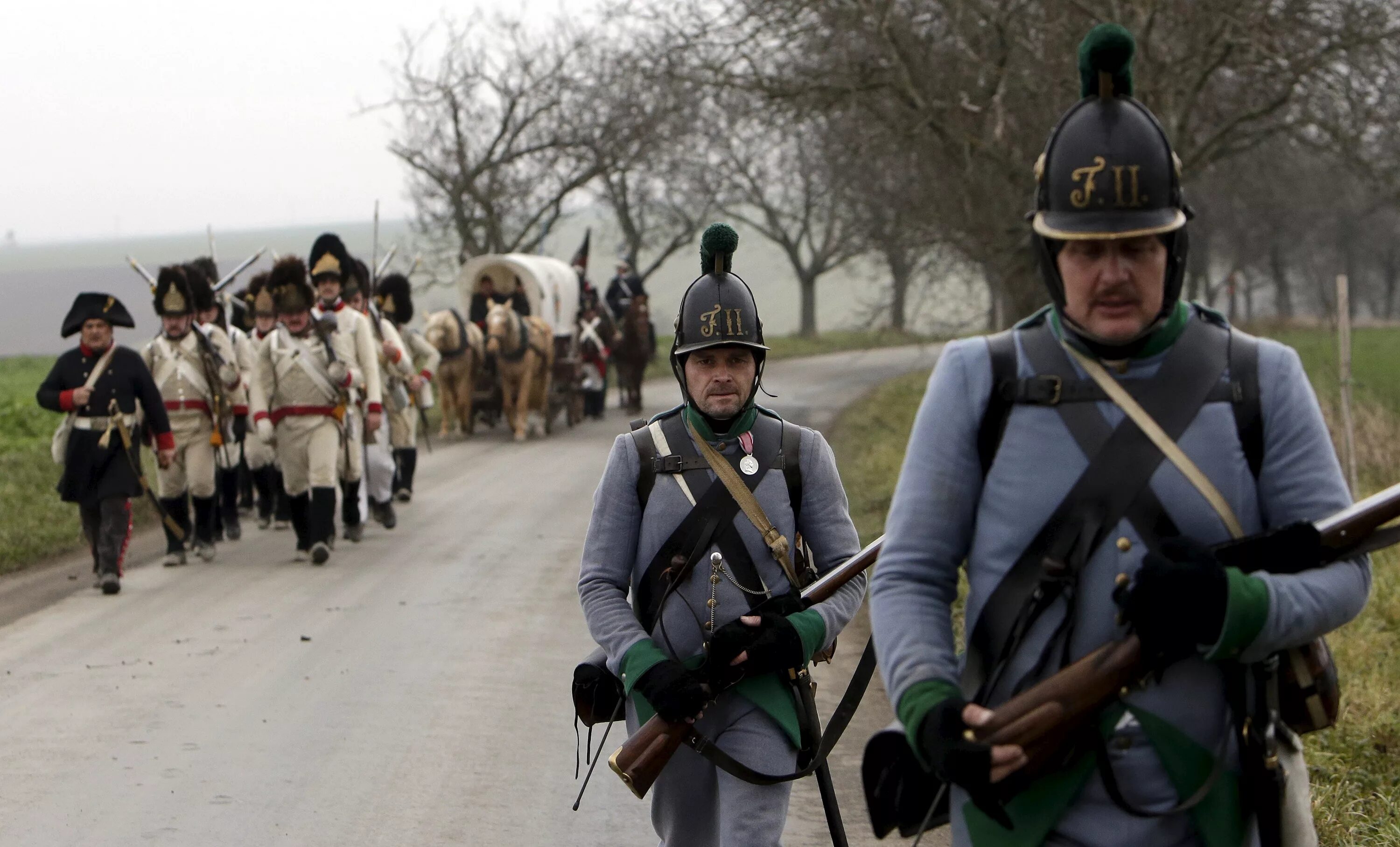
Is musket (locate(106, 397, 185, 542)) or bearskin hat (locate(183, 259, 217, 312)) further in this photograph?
bearskin hat (locate(183, 259, 217, 312))

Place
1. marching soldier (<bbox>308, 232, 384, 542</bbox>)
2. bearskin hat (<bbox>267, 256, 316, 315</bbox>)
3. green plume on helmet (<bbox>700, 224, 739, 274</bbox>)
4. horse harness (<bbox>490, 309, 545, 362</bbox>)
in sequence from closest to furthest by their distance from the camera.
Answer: green plume on helmet (<bbox>700, 224, 739, 274</bbox>)
bearskin hat (<bbox>267, 256, 316, 315</bbox>)
marching soldier (<bbox>308, 232, 384, 542</bbox>)
horse harness (<bbox>490, 309, 545, 362</bbox>)

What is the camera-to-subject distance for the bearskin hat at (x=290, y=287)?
11.9 m

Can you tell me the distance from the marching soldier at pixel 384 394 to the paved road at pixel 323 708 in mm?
787

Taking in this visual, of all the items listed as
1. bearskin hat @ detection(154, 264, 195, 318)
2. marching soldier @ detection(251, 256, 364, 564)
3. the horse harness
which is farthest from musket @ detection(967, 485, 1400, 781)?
the horse harness

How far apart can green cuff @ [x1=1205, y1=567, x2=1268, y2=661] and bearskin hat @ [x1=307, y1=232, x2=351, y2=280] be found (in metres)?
11.1

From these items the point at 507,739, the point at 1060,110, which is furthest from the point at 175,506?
the point at 1060,110

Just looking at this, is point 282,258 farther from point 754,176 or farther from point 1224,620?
point 754,176

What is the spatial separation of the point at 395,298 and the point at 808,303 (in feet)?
137

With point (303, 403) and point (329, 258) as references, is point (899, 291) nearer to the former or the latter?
point (329, 258)

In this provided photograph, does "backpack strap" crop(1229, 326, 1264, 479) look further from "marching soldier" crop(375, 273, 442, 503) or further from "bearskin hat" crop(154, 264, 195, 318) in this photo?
"marching soldier" crop(375, 273, 442, 503)

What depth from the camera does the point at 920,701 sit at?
2576mm

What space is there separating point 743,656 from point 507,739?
3.47m

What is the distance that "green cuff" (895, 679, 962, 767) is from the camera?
2566mm

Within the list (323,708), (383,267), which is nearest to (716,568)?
(323,708)
